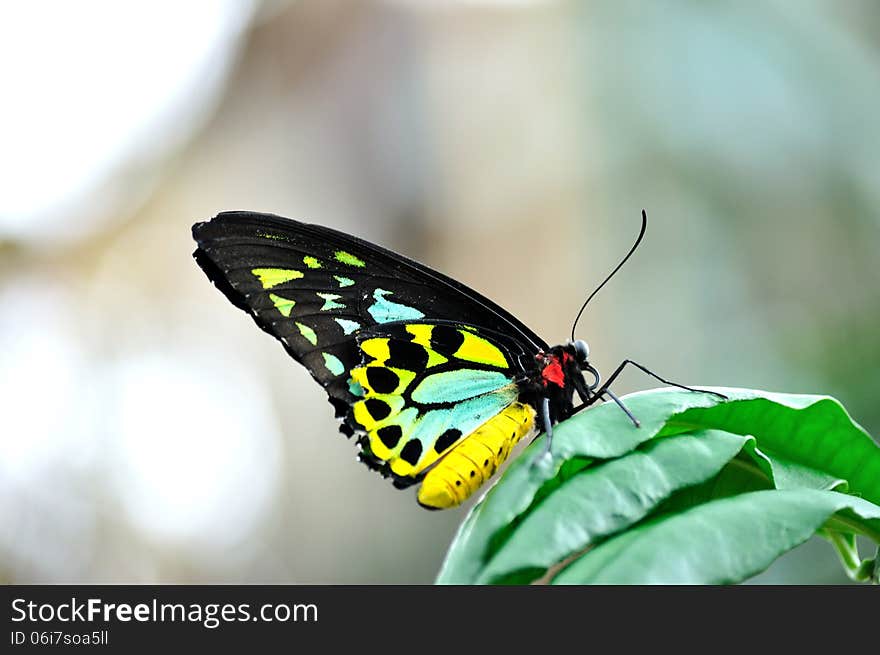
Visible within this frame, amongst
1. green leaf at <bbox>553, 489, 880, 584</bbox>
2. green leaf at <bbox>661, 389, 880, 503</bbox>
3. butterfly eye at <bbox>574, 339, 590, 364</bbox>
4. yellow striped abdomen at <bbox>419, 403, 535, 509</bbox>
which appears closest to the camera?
green leaf at <bbox>553, 489, 880, 584</bbox>

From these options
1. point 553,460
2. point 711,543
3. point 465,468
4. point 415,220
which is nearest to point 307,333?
point 465,468

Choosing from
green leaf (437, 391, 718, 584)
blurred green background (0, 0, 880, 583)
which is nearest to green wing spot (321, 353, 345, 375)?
green leaf (437, 391, 718, 584)

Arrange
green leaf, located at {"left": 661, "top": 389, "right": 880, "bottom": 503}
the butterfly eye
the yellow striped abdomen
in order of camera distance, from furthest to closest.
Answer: the butterfly eye → the yellow striped abdomen → green leaf, located at {"left": 661, "top": 389, "right": 880, "bottom": 503}

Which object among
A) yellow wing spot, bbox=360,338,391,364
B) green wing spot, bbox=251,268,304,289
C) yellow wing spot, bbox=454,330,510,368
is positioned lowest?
yellow wing spot, bbox=454,330,510,368

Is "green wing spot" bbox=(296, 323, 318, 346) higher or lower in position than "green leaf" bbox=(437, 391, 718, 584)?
higher

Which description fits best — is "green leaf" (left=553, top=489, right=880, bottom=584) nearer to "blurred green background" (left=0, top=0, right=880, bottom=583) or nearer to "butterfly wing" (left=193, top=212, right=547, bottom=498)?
"butterfly wing" (left=193, top=212, right=547, bottom=498)

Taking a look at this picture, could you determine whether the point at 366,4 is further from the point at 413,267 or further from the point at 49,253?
the point at 413,267

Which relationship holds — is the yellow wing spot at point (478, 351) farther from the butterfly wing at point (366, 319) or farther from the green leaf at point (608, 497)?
the green leaf at point (608, 497)

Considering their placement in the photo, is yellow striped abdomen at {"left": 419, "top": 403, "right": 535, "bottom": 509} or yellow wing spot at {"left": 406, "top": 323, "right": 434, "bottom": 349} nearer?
yellow striped abdomen at {"left": 419, "top": 403, "right": 535, "bottom": 509}

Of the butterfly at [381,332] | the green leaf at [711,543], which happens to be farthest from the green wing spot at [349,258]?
the green leaf at [711,543]
